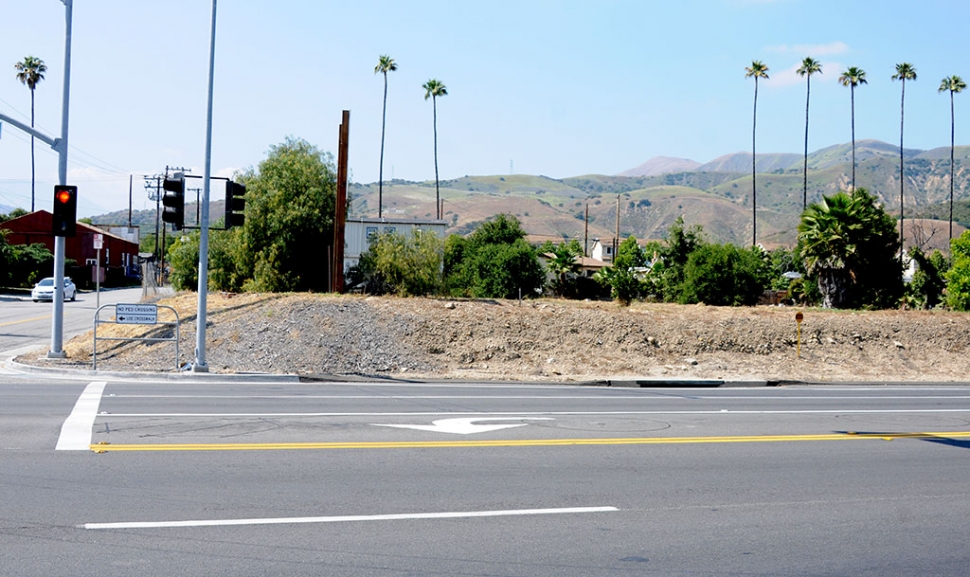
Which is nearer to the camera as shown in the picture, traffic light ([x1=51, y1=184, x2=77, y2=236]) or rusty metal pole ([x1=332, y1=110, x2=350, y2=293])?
traffic light ([x1=51, y1=184, x2=77, y2=236])

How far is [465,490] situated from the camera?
8.78m

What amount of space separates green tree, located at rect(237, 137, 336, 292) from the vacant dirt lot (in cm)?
418

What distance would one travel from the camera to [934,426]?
1447 centimetres

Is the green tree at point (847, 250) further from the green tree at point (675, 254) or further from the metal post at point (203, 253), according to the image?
the metal post at point (203, 253)

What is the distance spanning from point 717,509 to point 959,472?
159 inches

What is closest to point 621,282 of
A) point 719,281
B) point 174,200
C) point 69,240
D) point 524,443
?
point 719,281

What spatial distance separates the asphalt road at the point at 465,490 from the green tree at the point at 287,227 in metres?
17.1

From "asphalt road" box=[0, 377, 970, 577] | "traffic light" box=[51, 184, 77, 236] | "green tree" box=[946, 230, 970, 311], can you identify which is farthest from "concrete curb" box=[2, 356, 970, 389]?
"green tree" box=[946, 230, 970, 311]

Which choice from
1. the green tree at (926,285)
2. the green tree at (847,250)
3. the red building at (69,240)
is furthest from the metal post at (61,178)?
the red building at (69,240)

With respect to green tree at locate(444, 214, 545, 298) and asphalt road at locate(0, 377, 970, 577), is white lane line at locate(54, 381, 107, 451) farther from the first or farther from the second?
green tree at locate(444, 214, 545, 298)

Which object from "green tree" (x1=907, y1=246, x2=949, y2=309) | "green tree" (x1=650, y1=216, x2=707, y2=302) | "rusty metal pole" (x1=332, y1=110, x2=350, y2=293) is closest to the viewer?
"rusty metal pole" (x1=332, y1=110, x2=350, y2=293)

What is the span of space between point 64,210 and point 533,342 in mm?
12494

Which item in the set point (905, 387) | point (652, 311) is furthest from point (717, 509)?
point (652, 311)

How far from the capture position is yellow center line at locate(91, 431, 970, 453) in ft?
34.4
